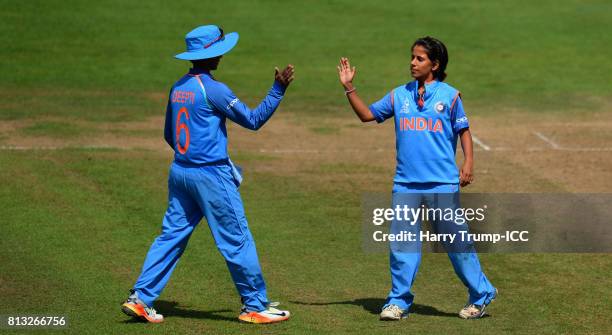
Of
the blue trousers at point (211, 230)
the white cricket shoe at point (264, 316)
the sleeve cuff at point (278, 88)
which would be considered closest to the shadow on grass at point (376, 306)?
the white cricket shoe at point (264, 316)

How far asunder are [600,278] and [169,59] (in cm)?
1551

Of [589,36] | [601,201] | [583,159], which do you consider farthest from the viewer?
[589,36]

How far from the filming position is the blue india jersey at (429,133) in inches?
388

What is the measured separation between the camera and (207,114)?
32.1 feet

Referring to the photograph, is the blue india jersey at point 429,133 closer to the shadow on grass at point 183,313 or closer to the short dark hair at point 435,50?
the short dark hair at point 435,50

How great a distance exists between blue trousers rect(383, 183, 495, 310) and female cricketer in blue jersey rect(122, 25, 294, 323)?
1.03 meters

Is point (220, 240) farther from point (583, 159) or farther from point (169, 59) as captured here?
point (169, 59)

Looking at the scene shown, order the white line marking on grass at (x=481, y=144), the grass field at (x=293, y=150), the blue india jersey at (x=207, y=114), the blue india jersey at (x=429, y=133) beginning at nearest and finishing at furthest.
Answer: the blue india jersey at (x=207, y=114) < the blue india jersey at (x=429, y=133) < the grass field at (x=293, y=150) < the white line marking on grass at (x=481, y=144)

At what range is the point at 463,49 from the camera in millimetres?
26516

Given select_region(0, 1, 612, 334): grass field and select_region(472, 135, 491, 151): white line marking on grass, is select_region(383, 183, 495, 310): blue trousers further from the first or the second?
select_region(472, 135, 491, 151): white line marking on grass

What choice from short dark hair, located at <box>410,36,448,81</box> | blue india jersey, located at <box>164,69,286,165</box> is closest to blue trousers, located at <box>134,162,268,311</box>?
blue india jersey, located at <box>164,69,286,165</box>

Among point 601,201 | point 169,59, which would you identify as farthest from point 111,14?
point 601,201

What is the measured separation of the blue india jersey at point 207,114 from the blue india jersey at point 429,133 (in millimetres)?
1100

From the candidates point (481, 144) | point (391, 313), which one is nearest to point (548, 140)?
point (481, 144)
